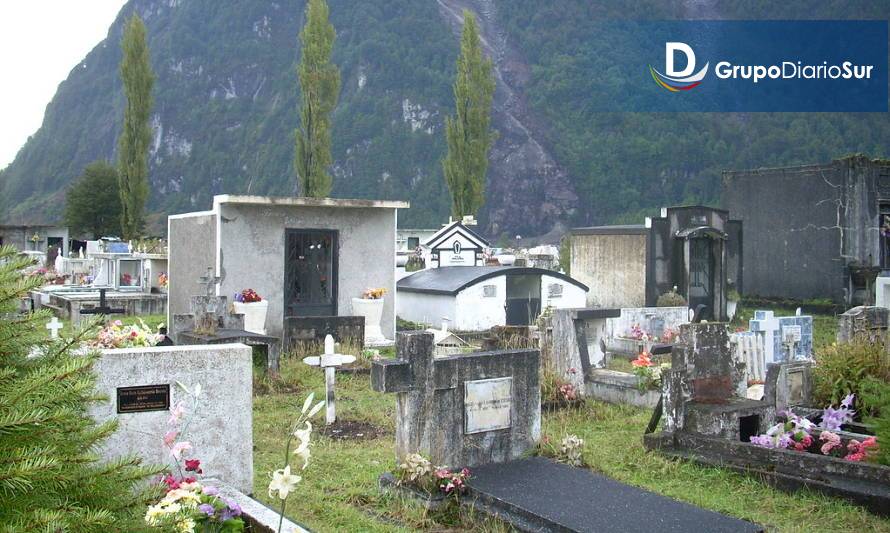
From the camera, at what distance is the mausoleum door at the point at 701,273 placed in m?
19.8

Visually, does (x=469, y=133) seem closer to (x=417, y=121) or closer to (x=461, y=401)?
(x=461, y=401)

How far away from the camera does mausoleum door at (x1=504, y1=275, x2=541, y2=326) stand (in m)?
18.2

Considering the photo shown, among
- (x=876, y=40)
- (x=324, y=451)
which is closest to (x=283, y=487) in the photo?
(x=324, y=451)

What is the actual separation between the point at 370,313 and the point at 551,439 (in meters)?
8.25

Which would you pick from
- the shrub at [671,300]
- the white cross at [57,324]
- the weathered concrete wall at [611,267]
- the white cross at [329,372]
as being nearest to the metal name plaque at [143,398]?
the white cross at [57,324]

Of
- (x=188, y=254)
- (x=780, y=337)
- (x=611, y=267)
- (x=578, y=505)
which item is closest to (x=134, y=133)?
(x=188, y=254)

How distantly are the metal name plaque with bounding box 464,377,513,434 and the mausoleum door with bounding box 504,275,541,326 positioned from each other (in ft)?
38.0

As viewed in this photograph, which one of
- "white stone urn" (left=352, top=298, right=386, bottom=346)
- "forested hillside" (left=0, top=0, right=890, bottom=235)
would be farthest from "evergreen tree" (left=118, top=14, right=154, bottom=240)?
"forested hillside" (left=0, top=0, right=890, bottom=235)

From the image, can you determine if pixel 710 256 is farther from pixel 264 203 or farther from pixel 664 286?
pixel 264 203

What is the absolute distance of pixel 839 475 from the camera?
241 inches

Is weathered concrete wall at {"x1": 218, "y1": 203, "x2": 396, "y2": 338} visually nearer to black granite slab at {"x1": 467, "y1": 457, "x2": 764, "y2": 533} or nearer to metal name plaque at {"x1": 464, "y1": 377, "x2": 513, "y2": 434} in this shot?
metal name plaque at {"x1": 464, "y1": 377, "x2": 513, "y2": 434}

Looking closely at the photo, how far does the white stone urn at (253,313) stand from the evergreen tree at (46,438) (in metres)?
10.9

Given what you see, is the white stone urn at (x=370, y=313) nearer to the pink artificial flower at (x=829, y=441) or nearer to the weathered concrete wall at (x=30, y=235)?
the pink artificial flower at (x=829, y=441)

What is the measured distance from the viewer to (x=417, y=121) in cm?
11225
